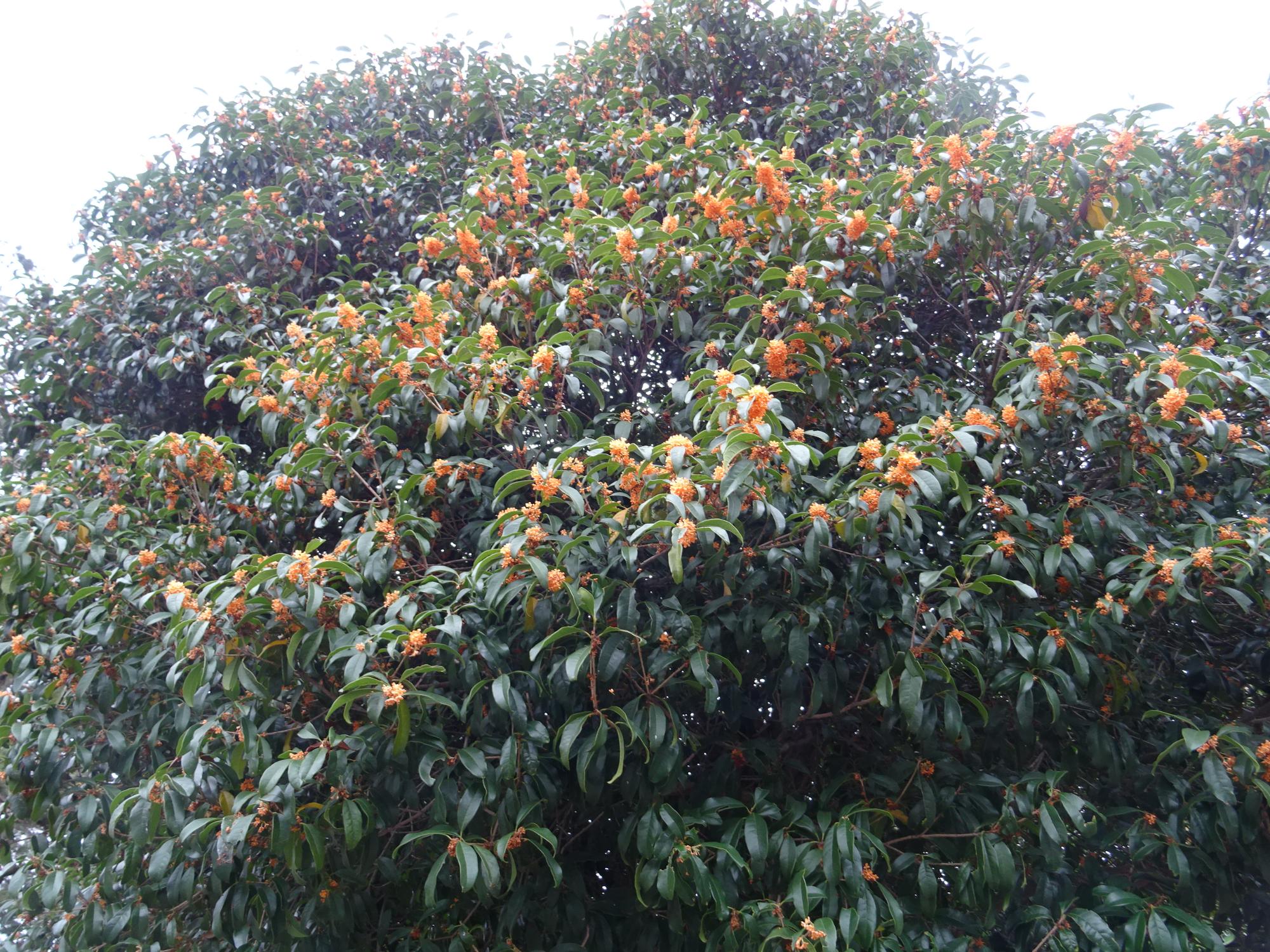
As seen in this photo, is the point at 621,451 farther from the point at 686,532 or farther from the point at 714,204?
the point at 714,204

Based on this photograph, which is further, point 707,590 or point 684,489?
point 707,590

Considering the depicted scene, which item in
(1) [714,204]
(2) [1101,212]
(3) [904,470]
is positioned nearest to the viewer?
(3) [904,470]

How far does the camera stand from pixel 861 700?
2.72m

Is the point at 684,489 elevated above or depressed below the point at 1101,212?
below

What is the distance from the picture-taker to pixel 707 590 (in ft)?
9.36

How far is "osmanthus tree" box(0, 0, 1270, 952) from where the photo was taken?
242 cm

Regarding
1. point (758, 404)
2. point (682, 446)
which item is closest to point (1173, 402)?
point (758, 404)

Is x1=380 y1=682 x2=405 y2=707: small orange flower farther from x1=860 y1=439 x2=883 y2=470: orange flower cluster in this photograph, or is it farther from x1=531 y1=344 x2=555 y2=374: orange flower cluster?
x1=860 y1=439 x2=883 y2=470: orange flower cluster

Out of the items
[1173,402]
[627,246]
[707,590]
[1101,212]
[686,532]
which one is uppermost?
[627,246]

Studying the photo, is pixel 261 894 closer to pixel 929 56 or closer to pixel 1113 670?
pixel 1113 670

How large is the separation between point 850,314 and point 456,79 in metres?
3.43

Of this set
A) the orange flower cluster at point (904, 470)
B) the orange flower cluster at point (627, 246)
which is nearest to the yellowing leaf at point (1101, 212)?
the orange flower cluster at point (904, 470)

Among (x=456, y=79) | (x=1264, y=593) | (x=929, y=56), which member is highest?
(x=456, y=79)

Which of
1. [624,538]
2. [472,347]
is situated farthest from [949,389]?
[472,347]
